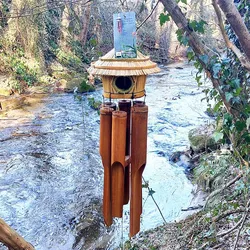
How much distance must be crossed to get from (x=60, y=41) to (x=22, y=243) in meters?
9.65

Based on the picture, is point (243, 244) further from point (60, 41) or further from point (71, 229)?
point (60, 41)

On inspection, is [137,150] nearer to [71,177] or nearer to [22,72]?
[71,177]

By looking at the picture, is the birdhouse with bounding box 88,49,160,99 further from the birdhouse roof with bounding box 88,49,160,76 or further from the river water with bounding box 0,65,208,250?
the river water with bounding box 0,65,208,250

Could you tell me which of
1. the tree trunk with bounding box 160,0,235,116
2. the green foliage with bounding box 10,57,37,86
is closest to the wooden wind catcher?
→ the tree trunk with bounding box 160,0,235,116

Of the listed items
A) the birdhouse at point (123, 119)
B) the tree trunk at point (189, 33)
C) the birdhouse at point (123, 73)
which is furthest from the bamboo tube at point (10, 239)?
the tree trunk at point (189, 33)

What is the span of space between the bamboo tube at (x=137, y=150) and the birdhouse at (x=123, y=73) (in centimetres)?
9

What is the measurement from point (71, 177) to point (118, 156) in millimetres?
2977

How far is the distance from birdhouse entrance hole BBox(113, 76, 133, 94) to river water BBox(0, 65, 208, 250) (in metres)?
0.89

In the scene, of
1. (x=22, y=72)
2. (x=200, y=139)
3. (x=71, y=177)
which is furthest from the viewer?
(x=22, y=72)

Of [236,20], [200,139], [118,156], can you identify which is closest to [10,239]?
[118,156]

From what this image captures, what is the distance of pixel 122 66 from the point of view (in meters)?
→ 1.28

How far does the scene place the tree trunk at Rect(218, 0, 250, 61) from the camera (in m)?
1.05

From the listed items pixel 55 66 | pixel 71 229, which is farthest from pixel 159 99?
pixel 71 229

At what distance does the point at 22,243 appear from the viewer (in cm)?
127
